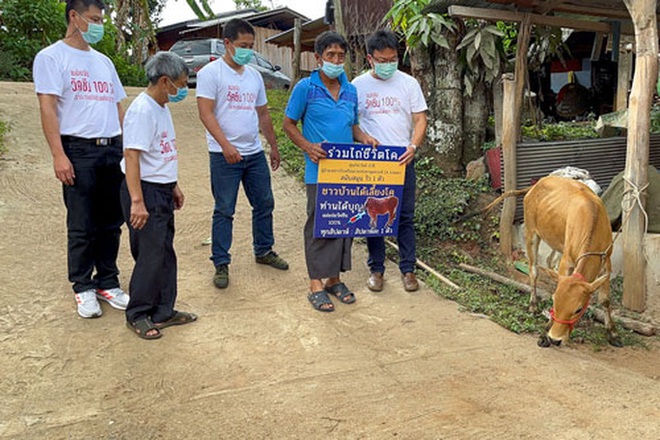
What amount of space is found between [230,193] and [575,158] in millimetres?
3806

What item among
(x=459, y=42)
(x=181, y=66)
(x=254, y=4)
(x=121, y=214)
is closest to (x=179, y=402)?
(x=121, y=214)

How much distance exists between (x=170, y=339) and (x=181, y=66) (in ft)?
5.72

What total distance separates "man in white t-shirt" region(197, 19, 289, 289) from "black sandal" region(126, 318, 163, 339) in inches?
36.9

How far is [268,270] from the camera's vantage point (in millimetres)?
5004

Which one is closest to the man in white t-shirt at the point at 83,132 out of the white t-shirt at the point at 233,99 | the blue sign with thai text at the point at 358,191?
the white t-shirt at the point at 233,99

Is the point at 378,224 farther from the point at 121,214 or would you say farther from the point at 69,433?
the point at 69,433

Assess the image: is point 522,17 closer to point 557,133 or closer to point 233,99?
point 557,133

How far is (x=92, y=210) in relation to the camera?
12.4 ft

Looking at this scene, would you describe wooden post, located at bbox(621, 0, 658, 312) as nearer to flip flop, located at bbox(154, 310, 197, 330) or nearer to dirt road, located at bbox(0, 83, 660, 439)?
dirt road, located at bbox(0, 83, 660, 439)

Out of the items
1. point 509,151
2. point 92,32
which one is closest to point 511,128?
point 509,151

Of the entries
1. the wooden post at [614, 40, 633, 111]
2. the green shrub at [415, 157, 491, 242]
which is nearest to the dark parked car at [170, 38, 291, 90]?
the green shrub at [415, 157, 491, 242]

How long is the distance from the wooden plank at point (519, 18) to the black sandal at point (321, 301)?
3138 mm

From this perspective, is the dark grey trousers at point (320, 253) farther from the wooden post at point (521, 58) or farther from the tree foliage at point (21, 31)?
the tree foliage at point (21, 31)

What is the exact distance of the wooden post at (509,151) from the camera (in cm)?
561
